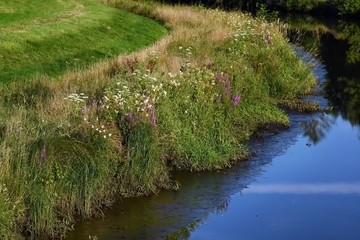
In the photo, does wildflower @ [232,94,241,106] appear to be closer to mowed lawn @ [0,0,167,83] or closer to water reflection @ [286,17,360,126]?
water reflection @ [286,17,360,126]

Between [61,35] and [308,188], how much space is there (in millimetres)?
12751

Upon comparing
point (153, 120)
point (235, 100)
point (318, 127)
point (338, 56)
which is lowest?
point (338, 56)

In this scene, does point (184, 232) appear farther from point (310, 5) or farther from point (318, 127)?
point (310, 5)

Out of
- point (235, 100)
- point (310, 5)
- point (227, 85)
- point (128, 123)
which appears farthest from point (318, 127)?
point (310, 5)

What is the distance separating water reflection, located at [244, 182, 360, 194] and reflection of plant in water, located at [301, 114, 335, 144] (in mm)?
3217

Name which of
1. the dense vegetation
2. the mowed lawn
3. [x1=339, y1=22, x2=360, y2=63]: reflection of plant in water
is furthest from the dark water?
the dense vegetation

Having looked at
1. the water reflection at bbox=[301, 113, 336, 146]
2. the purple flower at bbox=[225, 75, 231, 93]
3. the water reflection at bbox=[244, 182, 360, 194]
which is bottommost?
the water reflection at bbox=[301, 113, 336, 146]

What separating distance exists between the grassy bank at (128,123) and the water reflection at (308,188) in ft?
3.66

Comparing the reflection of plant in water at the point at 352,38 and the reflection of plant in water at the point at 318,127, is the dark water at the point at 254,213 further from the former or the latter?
the reflection of plant in water at the point at 352,38

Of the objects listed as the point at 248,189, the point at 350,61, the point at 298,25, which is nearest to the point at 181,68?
the point at 248,189

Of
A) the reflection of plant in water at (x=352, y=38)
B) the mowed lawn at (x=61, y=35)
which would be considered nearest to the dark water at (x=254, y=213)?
the mowed lawn at (x=61, y=35)

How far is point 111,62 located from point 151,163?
612 cm

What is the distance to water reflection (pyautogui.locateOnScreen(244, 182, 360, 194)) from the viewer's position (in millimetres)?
13234

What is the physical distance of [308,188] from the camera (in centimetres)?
1347
